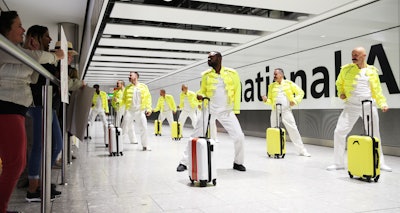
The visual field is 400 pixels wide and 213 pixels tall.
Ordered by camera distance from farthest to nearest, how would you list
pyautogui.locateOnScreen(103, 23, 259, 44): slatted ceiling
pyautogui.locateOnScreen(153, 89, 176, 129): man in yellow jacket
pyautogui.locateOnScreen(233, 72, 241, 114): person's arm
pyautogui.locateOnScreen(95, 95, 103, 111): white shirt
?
pyautogui.locateOnScreen(153, 89, 176, 129): man in yellow jacket
pyautogui.locateOnScreen(95, 95, 103, 111): white shirt
pyautogui.locateOnScreen(103, 23, 259, 44): slatted ceiling
pyautogui.locateOnScreen(233, 72, 241, 114): person's arm

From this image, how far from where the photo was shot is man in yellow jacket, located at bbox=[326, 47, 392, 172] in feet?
16.9

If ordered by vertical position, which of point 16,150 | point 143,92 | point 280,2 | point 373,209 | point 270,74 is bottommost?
point 373,209

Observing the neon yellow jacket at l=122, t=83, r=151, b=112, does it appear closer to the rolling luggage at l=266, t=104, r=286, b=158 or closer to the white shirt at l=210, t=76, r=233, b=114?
the rolling luggage at l=266, t=104, r=286, b=158

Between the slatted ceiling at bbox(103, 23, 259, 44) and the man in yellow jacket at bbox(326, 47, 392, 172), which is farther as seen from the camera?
the slatted ceiling at bbox(103, 23, 259, 44)

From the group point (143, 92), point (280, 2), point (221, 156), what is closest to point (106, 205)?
point (221, 156)

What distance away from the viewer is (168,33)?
11352 mm

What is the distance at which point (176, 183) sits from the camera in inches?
176

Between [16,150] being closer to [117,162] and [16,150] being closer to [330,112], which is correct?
[117,162]

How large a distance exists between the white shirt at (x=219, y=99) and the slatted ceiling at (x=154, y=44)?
7.93m

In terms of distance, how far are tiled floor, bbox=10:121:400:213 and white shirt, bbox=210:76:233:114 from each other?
1.00 meters

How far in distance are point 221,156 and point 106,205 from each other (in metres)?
4.14

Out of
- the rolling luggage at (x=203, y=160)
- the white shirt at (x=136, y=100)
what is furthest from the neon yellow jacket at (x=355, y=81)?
the white shirt at (x=136, y=100)

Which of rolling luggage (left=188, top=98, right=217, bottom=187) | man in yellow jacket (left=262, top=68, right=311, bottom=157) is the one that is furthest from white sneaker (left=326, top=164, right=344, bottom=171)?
rolling luggage (left=188, top=98, right=217, bottom=187)

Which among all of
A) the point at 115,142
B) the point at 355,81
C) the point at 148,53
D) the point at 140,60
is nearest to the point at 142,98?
the point at 115,142
